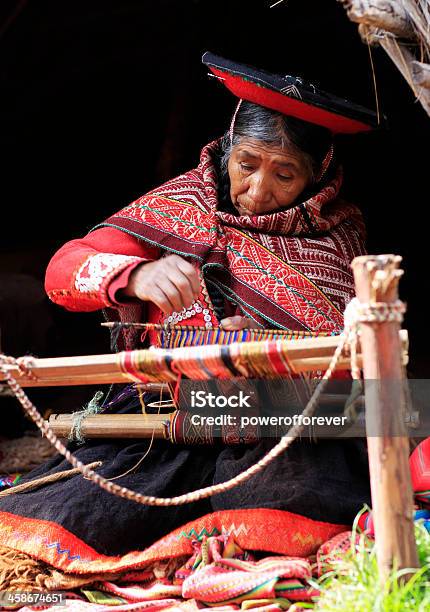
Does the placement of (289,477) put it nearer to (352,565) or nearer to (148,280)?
(352,565)

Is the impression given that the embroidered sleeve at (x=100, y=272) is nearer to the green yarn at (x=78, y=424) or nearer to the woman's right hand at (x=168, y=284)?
the woman's right hand at (x=168, y=284)

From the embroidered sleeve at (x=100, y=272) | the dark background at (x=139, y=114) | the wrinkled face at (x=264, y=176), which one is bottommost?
the embroidered sleeve at (x=100, y=272)

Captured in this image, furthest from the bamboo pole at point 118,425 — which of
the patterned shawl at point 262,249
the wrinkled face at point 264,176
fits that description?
the wrinkled face at point 264,176

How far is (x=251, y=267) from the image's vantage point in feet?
9.52

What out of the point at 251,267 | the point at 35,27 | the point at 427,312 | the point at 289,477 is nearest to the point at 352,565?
the point at 289,477

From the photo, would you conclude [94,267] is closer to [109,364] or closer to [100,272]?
[100,272]

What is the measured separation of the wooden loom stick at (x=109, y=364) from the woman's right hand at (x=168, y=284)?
39 cm

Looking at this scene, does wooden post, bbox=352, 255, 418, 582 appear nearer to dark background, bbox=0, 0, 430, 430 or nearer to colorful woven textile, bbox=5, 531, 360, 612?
colorful woven textile, bbox=5, 531, 360, 612

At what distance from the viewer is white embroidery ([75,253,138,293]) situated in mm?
2641

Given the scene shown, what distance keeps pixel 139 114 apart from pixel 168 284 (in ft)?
13.5

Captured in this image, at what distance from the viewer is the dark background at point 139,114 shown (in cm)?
496

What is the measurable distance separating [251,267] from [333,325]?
0.33m

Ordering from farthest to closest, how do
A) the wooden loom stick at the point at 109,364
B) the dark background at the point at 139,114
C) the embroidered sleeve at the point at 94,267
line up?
the dark background at the point at 139,114, the embroidered sleeve at the point at 94,267, the wooden loom stick at the point at 109,364

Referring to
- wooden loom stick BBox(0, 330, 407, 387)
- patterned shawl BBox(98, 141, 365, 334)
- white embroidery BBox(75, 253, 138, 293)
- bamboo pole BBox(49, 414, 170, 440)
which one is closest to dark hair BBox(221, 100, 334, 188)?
patterned shawl BBox(98, 141, 365, 334)
